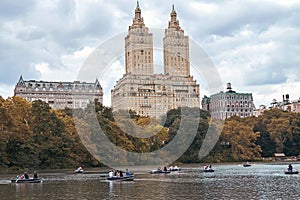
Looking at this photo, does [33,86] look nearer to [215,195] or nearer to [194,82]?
[194,82]

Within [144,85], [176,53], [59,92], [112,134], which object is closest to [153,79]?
[144,85]

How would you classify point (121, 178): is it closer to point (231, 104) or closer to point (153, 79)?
point (153, 79)

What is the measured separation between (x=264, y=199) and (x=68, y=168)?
48504mm

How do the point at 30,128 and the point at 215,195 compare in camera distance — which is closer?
the point at 215,195

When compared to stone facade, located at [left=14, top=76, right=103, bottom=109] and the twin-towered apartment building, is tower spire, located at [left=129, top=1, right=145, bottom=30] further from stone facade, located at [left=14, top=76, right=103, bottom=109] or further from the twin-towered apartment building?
stone facade, located at [left=14, top=76, right=103, bottom=109]

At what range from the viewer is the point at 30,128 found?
2758 inches

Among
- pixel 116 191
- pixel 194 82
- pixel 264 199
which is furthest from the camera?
pixel 194 82

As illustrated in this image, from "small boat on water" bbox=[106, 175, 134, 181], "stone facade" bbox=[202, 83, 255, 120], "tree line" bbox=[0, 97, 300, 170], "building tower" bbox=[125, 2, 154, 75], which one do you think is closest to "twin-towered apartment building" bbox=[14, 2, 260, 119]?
"building tower" bbox=[125, 2, 154, 75]

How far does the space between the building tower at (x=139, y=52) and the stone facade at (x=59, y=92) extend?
1000 inches

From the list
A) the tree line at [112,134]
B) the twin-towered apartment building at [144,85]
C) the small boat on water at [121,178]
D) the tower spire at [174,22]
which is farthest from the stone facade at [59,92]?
the small boat on water at [121,178]

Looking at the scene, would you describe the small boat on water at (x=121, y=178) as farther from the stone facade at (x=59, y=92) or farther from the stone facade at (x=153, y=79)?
the stone facade at (x=59, y=92)

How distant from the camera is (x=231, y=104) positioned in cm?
17612

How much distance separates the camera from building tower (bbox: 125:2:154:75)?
12830 cm

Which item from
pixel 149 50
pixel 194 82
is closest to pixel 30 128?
pixel 149 50
